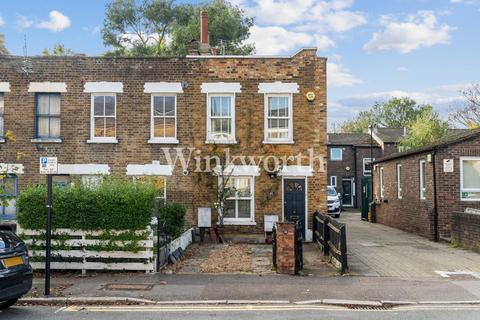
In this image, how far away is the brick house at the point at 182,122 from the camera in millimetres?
19625

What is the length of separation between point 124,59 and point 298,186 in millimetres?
8015

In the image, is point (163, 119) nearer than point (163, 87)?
No

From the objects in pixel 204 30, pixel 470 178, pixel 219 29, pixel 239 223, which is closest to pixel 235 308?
pixel 239 223

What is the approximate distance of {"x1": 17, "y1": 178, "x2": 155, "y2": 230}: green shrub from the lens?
1248cm

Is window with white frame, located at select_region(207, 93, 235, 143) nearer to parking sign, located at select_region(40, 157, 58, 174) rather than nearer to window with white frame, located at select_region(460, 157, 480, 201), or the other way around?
window with white frame, located at select_region(460, 157, 480, 201)

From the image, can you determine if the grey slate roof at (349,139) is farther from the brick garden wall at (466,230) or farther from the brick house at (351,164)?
the brick garden wall at (466,230)

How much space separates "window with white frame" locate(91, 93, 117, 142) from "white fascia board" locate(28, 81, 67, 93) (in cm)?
124

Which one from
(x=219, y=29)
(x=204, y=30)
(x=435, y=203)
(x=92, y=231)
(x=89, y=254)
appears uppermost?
(x=219, y=29)

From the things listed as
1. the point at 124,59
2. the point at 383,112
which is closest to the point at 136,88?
the point at 124,59

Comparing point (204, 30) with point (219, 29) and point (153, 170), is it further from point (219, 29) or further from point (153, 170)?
point (219, 29)

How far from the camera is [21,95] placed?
19.8 metres

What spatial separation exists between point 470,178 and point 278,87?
311 inches

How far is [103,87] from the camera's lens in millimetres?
19719

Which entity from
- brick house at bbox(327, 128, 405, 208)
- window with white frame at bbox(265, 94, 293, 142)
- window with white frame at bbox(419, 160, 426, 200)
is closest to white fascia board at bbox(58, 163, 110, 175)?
window with white frame at bbox(265, 94, 293, 142)
